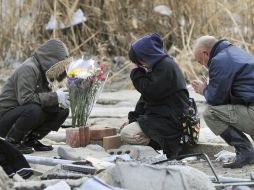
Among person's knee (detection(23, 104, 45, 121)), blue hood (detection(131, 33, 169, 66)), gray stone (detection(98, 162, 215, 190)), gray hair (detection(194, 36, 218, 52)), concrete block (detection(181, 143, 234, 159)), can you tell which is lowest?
concrete block (detection(181, 143, 234, 159))

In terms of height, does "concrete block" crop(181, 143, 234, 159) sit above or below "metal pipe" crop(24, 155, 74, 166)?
below

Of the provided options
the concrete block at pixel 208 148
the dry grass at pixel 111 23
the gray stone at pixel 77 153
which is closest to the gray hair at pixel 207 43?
the concrete block at pixel 208 148

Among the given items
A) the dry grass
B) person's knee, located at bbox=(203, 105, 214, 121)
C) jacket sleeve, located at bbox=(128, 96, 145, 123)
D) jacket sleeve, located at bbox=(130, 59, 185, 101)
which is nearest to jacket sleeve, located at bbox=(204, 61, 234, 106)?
person's knee, located at bbox=(203, 105, 214, 121)

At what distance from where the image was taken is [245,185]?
18.1 ft

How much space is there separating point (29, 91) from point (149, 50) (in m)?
1.28

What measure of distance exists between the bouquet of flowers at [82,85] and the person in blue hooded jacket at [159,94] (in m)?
0.55

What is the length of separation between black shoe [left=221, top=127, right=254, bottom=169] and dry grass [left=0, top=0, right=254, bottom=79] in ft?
20.4

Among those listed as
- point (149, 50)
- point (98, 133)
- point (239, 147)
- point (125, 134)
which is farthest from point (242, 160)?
point (98, 133)

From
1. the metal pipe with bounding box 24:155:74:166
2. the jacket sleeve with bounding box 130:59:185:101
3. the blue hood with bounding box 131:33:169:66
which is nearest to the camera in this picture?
the metal pipe with bounding box 24:155:74:166

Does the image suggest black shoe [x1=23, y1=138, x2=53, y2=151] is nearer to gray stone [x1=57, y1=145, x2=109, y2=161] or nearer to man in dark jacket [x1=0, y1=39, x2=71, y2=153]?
man in dark jacket [x1=0, y1=39, x2=71, y2=153]

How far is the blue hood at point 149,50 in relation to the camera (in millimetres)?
7629

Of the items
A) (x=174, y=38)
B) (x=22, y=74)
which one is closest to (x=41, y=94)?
(x=22, y=74)

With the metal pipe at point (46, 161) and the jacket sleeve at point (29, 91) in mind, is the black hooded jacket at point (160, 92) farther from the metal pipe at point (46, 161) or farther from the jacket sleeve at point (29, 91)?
the metal pipe at point (46, 161)

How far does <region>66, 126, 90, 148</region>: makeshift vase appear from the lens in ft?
26.3
